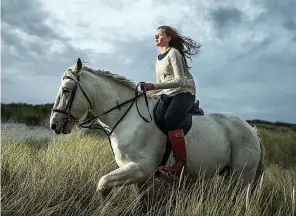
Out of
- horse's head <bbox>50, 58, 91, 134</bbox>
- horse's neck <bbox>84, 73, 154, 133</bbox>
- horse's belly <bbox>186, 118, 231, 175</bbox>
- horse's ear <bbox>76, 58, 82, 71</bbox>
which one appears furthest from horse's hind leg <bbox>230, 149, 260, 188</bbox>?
horse's ear <bbox>76, 58, 82, 71</bbox>

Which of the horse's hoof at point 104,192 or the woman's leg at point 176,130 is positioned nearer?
the horse's hoof at point 104,192

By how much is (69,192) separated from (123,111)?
132cm

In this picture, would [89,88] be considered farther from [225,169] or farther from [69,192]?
[225,169]

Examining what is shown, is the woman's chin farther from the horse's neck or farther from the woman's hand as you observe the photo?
the woman's hand

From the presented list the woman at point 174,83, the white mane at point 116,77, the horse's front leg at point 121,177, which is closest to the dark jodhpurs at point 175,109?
the woman at point 174,83

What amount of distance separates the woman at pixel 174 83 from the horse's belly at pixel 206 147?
5.9 inches

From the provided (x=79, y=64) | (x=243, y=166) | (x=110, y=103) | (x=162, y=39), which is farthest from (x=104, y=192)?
(x=162, y=39)

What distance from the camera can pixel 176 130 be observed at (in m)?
4.82

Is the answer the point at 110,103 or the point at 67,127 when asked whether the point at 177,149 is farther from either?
the point at 67,127

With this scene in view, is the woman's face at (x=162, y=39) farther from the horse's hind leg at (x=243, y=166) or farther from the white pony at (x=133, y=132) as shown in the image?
the horse's hind leg at (x=243, y=166)

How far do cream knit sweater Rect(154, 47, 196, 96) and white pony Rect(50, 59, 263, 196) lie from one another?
32cm

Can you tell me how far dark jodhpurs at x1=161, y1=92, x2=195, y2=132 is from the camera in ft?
15.9

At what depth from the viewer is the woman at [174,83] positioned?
15.8 ft

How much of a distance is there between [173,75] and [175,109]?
410 millimetres
